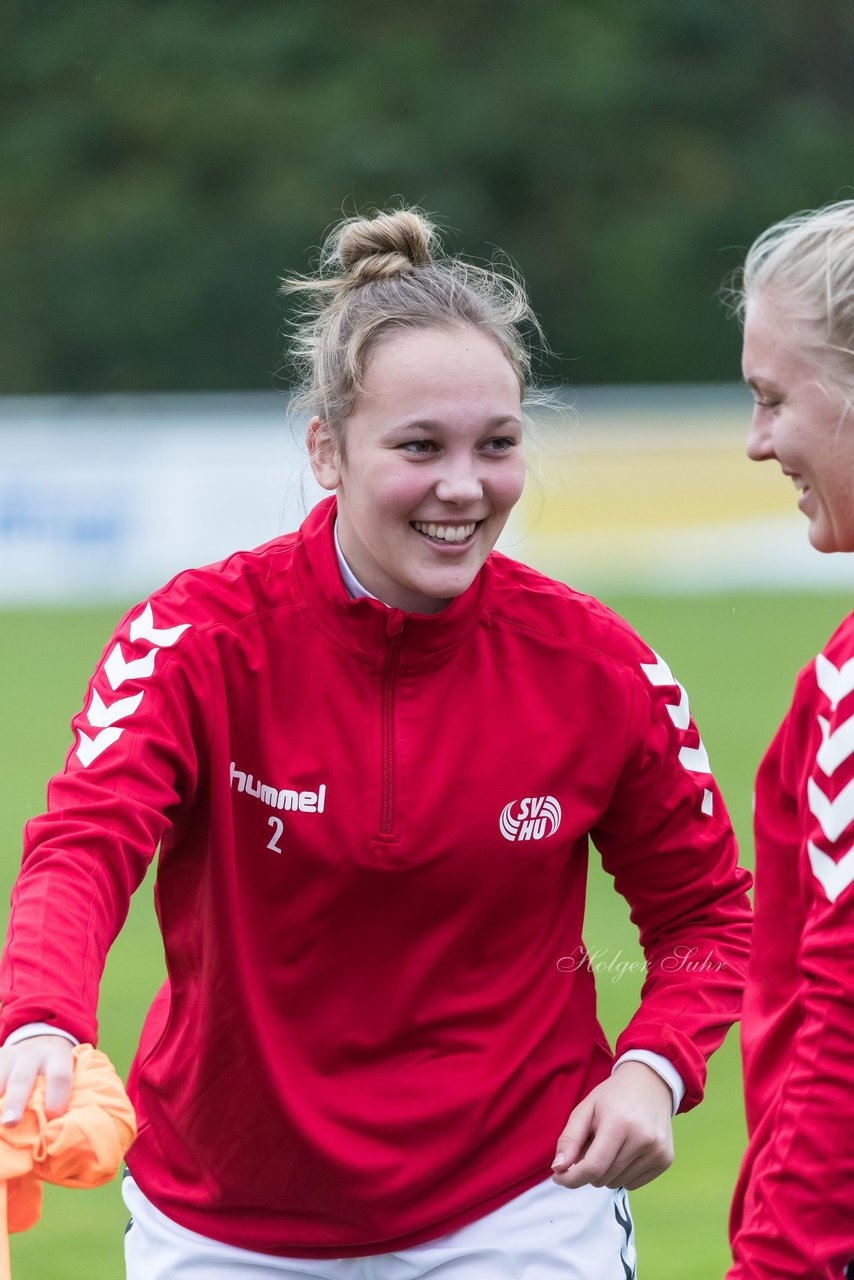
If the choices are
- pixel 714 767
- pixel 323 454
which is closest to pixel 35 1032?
pixel 323 454

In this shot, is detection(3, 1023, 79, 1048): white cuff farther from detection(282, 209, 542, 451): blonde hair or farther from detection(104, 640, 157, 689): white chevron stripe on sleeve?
detection(282, 209, 542, 451): blonde hair

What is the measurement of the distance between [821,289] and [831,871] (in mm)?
691

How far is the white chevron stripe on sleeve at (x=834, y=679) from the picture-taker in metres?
2.20

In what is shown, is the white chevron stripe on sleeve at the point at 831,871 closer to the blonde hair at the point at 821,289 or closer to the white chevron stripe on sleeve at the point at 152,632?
the blonde hair at the point at 821,289

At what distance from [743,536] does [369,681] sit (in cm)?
1309

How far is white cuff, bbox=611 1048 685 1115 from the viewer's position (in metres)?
2.93

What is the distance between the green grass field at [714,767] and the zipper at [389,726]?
1.98 m

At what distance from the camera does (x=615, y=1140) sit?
275cm

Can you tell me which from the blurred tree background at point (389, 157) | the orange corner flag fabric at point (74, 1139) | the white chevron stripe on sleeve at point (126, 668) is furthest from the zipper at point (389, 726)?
the blurred tree background at point (389, 157)

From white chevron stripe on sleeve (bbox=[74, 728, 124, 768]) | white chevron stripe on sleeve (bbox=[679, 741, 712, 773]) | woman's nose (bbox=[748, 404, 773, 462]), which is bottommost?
Answer: white chevron stripe on sleeve (bbox=[679, 741, 712, 773])

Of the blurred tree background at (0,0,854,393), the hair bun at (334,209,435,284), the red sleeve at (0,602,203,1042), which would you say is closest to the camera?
the red sleeve at (0,602,203,1042)

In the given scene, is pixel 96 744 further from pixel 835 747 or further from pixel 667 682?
pixel 835 747

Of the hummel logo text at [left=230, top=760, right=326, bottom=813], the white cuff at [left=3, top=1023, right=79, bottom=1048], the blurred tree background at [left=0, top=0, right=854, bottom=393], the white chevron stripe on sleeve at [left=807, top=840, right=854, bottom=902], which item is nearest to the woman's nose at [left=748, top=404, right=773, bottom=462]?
the white chevron stripe on sleeve at [left=807, top=840, right=854, bottom=902]

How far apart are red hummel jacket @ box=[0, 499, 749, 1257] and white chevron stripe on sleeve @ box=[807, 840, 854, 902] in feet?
2.52
